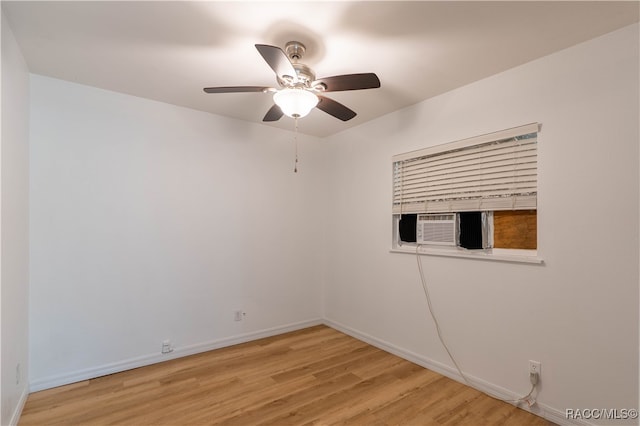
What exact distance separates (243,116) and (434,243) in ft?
7.86

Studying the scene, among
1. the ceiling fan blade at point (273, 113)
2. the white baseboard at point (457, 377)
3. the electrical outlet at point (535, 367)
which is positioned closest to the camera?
the white baseboard at point (457, 377)

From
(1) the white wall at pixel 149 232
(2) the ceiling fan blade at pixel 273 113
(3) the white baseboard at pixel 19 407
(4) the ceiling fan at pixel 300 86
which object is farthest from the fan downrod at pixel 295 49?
(3) the white baseboard at pixel 19 407

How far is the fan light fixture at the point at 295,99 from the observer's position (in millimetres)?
1967

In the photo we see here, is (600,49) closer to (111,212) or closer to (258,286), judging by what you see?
(258,286)

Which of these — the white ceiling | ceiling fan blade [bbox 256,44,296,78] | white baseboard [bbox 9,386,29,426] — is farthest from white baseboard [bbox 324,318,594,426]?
white baseboard [bbox 9,386,29,426]

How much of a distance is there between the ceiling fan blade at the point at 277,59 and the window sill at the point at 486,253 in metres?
1.97

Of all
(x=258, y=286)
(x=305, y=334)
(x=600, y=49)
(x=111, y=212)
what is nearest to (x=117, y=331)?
(x=111, y=212)

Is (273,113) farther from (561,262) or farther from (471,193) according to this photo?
(561,262)

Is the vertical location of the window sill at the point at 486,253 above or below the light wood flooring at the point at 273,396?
above

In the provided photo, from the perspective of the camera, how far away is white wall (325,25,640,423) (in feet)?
6.10

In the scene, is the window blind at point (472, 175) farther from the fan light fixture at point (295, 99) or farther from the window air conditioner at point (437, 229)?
the fan light fixture at point (295, 99)

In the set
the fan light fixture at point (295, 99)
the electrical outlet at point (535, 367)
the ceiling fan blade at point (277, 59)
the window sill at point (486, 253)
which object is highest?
the ceiling fan blade at point (277, 59)

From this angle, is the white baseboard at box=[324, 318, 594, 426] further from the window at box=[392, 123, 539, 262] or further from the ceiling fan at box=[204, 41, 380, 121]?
the ceiling fan at box=[204, 41, 380, 121]

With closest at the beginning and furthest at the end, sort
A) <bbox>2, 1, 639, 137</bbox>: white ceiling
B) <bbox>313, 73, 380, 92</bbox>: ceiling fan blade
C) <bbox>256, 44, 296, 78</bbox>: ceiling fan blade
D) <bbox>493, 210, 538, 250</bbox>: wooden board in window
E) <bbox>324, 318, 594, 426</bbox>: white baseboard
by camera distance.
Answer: <bbox>256, 44, 296, 78</bbox>: ceiling fan blade → <bbox>2, 1, 639, 137</bbox>: white ceiling → <bbox>313, 73, 380, 92</bbox>: ceiling fan blade → <bbox>324, 318, 594, 426</bbox>: white baseboard → <bbox>493, 210, 538, 250</bbox>: wooden board in window
